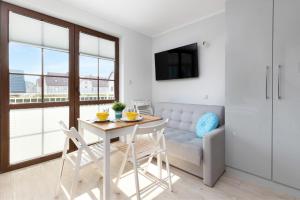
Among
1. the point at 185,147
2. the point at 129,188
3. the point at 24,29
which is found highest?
the point at 24,29

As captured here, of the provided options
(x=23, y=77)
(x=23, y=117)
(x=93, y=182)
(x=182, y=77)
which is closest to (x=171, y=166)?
(x=93, y=182)

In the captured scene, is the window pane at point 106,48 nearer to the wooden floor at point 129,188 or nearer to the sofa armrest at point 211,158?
the wooden floor at point 129,188

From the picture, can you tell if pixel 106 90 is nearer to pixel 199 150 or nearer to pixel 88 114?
pixel 88 114

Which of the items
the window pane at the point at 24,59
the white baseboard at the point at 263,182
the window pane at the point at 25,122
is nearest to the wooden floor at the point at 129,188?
the white baseboard at the point at 263,182

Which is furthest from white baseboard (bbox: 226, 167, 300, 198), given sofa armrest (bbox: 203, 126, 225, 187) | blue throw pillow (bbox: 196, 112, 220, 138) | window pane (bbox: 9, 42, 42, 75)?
window pane (bbox: 9, 42, 42, 75)

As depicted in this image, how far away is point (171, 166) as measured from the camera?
2.26 m

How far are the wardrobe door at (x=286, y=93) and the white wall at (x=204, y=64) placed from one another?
965mm

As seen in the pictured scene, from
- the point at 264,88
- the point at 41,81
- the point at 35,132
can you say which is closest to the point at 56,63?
the point at 41,81

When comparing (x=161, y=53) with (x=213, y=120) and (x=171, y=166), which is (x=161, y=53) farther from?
(x=171, y=166)

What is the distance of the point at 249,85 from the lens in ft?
6.06

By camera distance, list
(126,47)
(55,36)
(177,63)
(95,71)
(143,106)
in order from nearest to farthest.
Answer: (55,36), (95,71), (177,63), (126,47), (143,106)

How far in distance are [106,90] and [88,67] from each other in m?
0.59

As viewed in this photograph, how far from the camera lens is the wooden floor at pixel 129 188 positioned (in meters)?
1.59

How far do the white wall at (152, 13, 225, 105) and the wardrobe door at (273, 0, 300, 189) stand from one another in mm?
965
